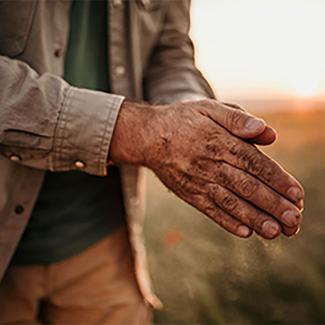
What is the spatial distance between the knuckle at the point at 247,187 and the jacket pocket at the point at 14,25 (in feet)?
2.32

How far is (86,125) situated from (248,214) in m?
0.43

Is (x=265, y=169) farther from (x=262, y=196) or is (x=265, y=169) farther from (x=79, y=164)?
(x=79, y=164)

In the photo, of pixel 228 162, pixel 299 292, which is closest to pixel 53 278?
pixel 228 162

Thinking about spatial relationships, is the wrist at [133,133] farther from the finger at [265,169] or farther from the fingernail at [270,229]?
the fingernail at [270,229]

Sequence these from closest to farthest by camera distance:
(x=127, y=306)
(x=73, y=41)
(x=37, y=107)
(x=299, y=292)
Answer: (x=37, y=107)
(x=73, y=41)
(x=127, y=306)
(x=299, y=292)

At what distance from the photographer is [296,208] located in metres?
1.46

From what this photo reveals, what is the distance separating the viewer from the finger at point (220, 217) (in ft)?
4.79

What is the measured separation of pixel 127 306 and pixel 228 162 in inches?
38.3

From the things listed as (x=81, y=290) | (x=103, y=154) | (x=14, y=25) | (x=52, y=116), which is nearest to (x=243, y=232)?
(x=103, y=154)

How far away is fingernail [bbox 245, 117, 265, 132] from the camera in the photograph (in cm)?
147

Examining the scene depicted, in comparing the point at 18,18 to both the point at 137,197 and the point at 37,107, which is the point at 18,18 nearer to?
the point at 37,107

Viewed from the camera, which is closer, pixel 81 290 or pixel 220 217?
pixel 220 217

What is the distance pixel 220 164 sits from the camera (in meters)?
1.47

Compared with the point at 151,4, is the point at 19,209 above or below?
below
